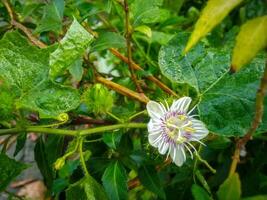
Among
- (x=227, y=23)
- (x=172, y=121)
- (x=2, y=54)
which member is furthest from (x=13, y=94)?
(x=227, y=23)

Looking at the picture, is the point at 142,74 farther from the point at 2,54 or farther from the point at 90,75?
the point at 2,54

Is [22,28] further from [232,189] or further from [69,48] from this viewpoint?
[232,189]

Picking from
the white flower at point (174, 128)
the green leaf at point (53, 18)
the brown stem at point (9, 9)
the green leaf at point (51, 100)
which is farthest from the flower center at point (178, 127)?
the brown stem at point (9, 9)

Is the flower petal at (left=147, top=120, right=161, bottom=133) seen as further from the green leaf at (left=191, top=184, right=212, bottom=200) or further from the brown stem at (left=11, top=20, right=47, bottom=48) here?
the brown stem at (left=11, top=20, right=47, bottom=48)

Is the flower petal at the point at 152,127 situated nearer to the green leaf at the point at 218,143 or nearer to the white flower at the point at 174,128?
the white flower at the point at 174,128

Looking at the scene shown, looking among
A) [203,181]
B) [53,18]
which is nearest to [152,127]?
[203,181]
